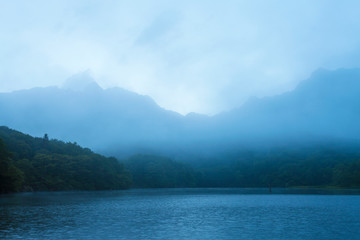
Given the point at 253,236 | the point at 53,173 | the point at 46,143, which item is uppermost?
the point at 46,143

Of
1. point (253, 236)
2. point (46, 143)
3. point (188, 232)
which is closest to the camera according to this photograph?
point (253, 236)

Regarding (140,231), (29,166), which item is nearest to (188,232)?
(140,231)

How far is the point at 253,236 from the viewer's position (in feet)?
90.7

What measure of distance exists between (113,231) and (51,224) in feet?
24.8

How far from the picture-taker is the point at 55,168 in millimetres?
146125

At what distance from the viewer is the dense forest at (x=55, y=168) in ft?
431

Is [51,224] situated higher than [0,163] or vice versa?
[0,163]

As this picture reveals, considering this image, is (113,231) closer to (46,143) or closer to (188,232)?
(188,232)

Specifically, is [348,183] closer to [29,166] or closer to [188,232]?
[29,166]

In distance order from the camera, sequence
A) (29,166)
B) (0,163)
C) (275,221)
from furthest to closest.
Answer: (29,166), (0,163), (275,221)

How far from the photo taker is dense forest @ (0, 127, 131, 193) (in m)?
131

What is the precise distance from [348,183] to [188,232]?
15460cm

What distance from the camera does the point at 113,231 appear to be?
30.1m

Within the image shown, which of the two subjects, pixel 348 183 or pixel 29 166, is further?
pixel 348 183
